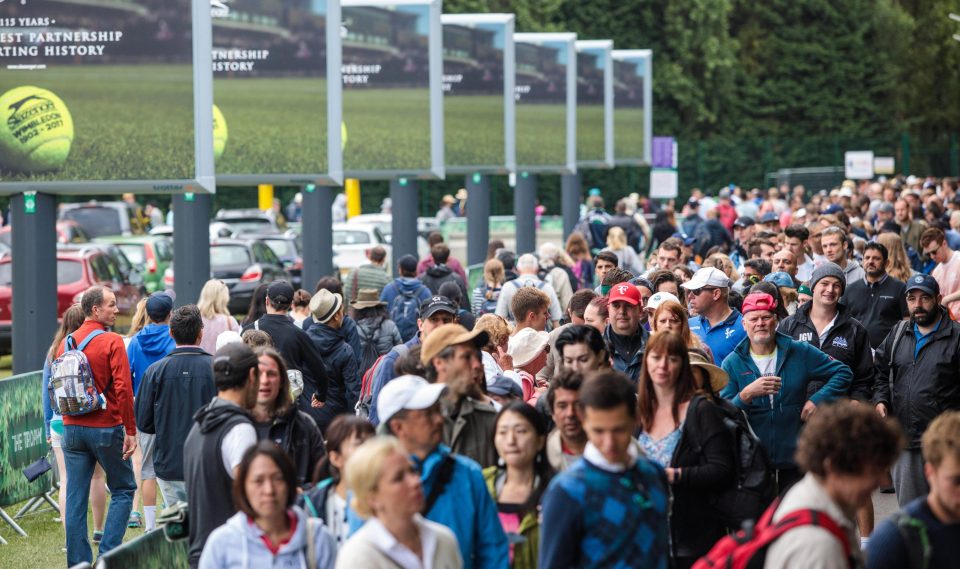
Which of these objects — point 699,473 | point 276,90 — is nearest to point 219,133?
point 276,90

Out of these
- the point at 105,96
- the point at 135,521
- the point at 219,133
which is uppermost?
the point at 105,96

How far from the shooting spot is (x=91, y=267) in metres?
23.9

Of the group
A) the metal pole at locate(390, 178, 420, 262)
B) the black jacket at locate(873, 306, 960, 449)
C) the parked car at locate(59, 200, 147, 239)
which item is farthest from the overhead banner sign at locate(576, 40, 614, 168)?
the black jacket at locate(873, 306, 960, 449)

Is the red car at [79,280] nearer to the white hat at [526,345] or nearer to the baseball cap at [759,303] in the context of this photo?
the white hat at [526,345]

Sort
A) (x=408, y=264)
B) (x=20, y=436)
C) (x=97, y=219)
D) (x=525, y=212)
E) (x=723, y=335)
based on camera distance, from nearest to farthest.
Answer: (x=723, y=335)
(x=20, y=436)
(x=408, y=264)
(x=525, y=212)
(x=97, y=219)

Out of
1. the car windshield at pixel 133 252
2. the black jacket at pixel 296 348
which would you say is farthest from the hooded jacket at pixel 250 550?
the car windshield at pixel 133 252

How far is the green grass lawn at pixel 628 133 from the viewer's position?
132 feet

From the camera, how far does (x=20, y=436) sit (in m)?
12.9

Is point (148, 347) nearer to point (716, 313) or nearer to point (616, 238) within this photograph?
point (716, 313)

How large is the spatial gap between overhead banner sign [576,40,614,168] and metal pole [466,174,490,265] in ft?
18.0

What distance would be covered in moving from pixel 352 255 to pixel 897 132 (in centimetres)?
5140

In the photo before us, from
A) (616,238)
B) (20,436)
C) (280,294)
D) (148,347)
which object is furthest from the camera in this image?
(616,238)

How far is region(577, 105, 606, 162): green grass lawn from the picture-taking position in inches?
1419

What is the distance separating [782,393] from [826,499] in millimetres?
4257
